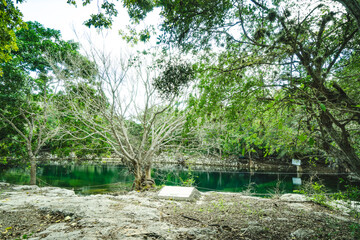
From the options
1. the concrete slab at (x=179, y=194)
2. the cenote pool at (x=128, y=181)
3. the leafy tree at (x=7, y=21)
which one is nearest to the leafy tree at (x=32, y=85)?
the cenote pool at (x=128, y=181)

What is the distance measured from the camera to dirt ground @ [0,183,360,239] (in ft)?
9.12

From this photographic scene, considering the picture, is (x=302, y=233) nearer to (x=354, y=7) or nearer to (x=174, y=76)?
(x=354, y=7)

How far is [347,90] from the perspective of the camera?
12.2 feet

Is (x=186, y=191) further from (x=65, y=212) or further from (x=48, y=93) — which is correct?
(x=48, y=93)

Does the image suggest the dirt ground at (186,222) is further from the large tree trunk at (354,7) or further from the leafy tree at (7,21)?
the leafy tree at (7,21)

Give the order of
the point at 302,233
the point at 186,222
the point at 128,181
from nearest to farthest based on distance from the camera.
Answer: the point at 302,233 → the point at 186,222 → the point at 128,181

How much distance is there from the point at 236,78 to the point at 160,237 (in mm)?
2684

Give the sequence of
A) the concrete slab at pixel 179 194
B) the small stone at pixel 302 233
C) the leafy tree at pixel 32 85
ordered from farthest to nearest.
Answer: the leafy tree at pixel 32 85 < the concrete slab at pixel 179 194 < the small stone at pixel 302 233

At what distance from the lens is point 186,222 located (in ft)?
11.4

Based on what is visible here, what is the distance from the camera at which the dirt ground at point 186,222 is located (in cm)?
278

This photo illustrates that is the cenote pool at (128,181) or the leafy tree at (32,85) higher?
the leafy tree at (32,85)

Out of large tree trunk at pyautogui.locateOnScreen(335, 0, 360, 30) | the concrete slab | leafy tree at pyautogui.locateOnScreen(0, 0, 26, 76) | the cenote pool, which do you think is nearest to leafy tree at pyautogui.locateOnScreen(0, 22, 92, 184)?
the cenote pool

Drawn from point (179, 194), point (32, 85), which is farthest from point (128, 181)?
point (179, 194)

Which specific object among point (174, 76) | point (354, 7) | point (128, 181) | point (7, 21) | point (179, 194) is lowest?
point (128, 181)
